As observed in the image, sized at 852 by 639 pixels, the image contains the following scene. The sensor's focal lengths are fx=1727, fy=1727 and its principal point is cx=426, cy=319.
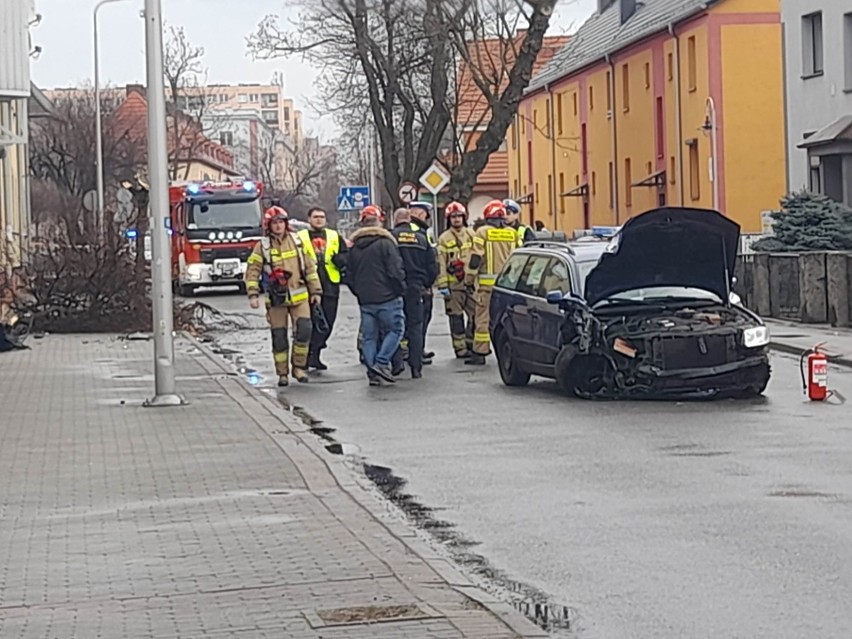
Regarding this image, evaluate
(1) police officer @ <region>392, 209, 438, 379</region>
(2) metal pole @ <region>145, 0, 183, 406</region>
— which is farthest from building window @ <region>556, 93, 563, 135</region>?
(2) metal pole @ <region>145, 0, 183, 406</region>

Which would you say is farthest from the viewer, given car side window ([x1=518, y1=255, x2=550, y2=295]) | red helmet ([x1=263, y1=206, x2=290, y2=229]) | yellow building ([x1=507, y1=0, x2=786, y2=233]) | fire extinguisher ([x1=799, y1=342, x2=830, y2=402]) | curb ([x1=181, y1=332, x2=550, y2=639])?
yellow building ([x1=507, y1=0, x2=786, y2=233])

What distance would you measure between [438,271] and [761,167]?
99.6 ft

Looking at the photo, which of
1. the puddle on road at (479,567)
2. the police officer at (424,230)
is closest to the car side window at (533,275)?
the police officer at (424,230)

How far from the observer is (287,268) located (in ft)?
61.0

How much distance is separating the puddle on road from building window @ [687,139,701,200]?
39770 millimetres

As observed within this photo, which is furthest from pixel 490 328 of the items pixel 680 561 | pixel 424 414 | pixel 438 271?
pixel 680 561

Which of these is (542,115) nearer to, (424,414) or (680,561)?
(424,414)

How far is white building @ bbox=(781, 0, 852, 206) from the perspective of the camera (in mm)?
38469

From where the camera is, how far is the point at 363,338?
62.0 feet

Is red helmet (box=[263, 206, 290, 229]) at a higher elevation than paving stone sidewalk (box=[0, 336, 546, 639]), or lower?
higher

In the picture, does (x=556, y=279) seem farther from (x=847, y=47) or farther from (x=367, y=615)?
(x=847, y=47)

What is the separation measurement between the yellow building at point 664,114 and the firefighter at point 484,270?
2813 cm

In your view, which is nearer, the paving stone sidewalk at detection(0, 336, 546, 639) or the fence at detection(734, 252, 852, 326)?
the paving stone sidewalk at detection(0, 336, 546, 639)

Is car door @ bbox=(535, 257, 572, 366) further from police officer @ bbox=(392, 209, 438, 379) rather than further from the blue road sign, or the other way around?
the blue road sign
